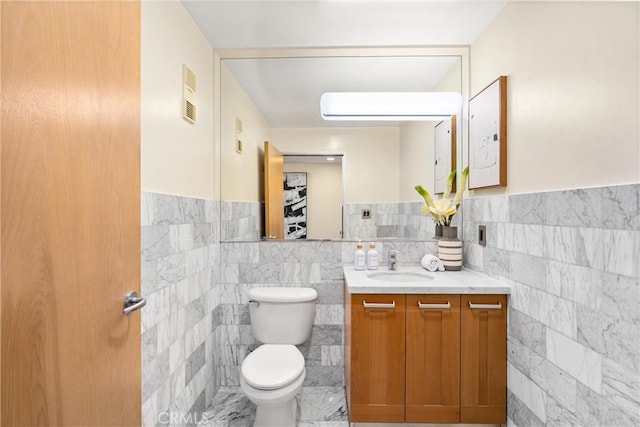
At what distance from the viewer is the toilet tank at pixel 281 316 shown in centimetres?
198

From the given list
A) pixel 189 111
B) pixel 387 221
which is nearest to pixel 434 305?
pixel 387 221

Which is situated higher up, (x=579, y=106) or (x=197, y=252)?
(x=579, y=106)

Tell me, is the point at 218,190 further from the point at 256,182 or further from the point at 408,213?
the point at 408,213

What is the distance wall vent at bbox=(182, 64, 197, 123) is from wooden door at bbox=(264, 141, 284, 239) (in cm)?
61

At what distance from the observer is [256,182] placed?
230 centimetres

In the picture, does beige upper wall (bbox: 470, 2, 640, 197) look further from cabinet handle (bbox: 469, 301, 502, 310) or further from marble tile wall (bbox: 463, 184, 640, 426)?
cabinet handle (bbox: 469, 301, 502, 310)

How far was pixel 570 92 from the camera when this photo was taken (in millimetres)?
1204

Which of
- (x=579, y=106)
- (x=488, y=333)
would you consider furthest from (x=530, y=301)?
(x=579, y=106)

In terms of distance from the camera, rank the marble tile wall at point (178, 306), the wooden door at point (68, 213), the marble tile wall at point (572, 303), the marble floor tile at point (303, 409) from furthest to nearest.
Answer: the marble floor tile at point (303, 409)
the marble tile wall at point (178, 306)
the marble tile wall at point (572, 303)
the wooden door at point (68, 213)

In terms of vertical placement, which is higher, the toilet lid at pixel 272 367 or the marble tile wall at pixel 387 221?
the marble tile wall at pixel 387 221

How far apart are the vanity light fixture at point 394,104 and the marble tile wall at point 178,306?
42.5 inches

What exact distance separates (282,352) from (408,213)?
4.06ft

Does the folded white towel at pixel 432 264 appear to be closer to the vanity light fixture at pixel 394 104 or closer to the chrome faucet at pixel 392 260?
the chrome faucet at pixel 392 260

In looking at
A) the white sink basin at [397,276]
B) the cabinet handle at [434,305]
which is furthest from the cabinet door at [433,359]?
the white sink basin at [397,276]
